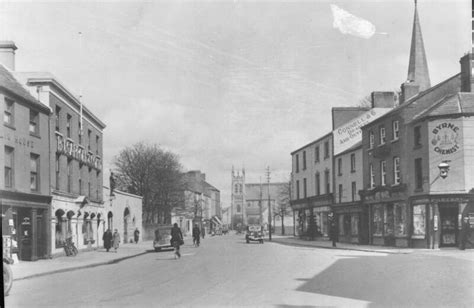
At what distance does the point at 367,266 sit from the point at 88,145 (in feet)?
73.8

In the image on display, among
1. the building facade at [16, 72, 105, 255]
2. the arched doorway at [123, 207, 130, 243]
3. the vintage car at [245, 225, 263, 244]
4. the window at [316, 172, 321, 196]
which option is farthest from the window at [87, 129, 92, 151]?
the window at [316, 172, 321, 196]

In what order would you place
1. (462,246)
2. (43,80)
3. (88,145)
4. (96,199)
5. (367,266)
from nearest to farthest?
(367,266) < (43,80) < (462,246) < (88,145) < (96,199)

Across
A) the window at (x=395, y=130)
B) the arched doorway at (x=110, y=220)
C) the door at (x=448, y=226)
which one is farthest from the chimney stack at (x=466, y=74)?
the arched doorway at (x=110, y=220)

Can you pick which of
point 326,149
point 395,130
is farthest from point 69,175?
point 326,149

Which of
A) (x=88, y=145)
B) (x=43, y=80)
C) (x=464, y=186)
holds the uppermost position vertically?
(x=43, y=80)

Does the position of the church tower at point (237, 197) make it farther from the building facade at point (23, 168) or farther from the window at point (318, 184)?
the building facade at point (23, 168)

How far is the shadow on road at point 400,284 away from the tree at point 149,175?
4835 centimetres

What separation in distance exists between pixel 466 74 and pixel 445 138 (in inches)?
172

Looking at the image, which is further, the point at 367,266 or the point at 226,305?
the point at 367,266

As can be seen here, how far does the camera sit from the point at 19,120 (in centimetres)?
2406

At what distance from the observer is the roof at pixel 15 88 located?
2321 cm

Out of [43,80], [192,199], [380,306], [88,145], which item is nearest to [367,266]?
[380,306]

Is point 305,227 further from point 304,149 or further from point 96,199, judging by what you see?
point 96,199

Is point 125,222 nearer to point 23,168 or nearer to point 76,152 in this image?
point 76,152
